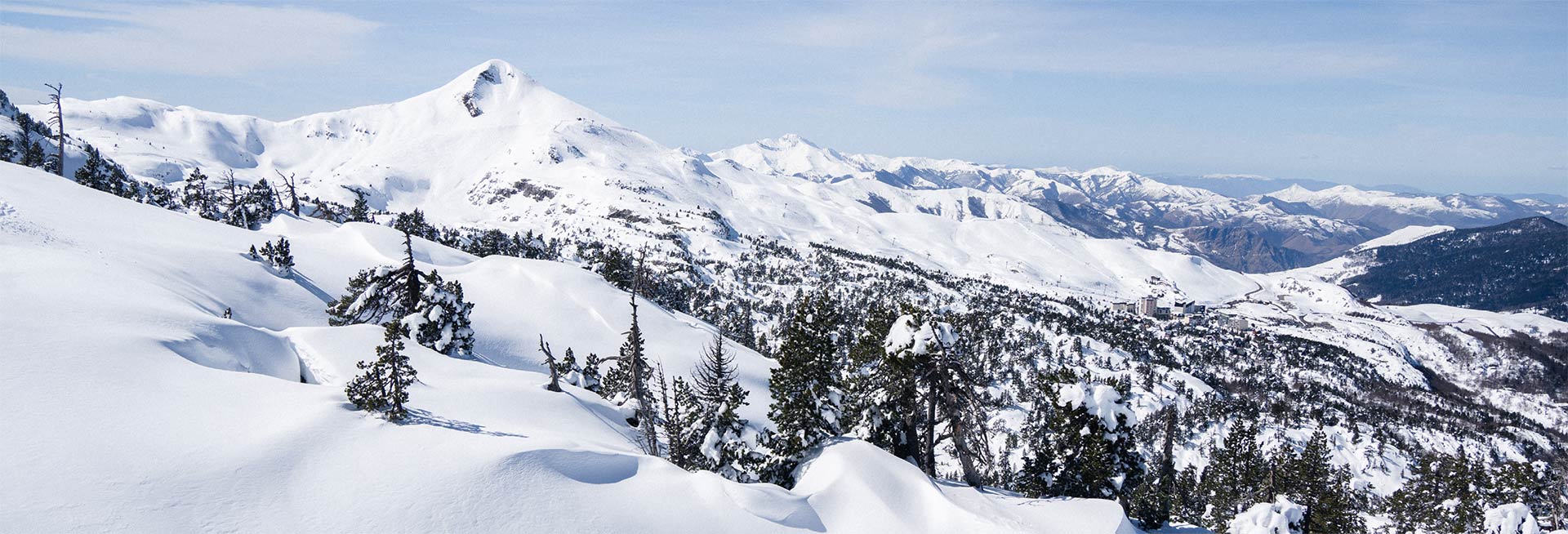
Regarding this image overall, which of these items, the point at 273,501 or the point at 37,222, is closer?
the point at 273,501

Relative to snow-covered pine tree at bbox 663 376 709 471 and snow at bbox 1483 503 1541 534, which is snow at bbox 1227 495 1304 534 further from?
snow at bbox 1483 503 1541 534

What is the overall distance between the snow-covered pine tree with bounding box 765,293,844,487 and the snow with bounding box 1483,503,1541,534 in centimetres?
4229

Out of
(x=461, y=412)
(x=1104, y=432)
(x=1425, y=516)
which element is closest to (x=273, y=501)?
(x=461, y=412)

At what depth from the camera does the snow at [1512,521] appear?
37.2 meters

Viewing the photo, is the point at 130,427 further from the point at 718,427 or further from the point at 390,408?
the point at 718,427

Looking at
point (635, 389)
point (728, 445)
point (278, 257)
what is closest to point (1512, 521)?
point (728, 445)

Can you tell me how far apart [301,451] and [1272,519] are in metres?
30.0

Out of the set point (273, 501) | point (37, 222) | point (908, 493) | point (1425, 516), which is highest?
point (37, 222)

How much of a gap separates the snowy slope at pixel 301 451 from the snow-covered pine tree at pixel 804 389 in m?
1.62

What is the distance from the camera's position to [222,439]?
51.6ft

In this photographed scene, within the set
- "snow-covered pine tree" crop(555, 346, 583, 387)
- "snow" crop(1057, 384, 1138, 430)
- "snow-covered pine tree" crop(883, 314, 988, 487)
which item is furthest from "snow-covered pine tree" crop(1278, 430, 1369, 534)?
"snow-covered pine tree" crop(555, 346, 583, 387)

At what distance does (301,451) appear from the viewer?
632 inches

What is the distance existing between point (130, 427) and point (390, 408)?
577 centimetres

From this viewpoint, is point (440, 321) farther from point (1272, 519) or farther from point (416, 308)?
point (1272, 519)
